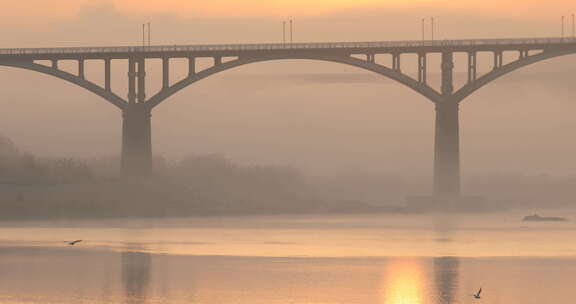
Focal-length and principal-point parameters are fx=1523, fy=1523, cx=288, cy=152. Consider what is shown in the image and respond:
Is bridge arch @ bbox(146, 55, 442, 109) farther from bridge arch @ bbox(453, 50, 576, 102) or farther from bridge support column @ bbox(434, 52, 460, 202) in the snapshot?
bridge arch @ bbox(453, 50, 576, 102)

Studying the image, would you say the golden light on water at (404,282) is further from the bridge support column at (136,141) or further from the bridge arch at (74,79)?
the bridge support column at (136,141)

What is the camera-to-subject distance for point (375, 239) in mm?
88188

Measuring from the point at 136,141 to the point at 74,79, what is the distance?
8822mm

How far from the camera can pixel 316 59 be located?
117938mm

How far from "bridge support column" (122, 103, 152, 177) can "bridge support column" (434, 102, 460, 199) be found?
23.5 metres

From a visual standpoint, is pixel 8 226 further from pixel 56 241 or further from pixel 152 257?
pixel 152 257

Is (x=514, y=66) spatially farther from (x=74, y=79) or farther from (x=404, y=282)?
(x=404, y=282)

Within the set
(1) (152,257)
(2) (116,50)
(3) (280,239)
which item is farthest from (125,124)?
(1) (152,257)

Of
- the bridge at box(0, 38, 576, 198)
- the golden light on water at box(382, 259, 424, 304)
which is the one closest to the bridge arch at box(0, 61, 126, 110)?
the bridge at box(0, 38, 576, 198)

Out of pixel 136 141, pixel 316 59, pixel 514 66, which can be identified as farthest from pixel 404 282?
pixel 136 141

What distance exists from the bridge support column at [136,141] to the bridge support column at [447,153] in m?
23.5

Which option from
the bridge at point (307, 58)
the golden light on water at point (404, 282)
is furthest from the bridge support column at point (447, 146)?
the golden light on water at point (404, 282)

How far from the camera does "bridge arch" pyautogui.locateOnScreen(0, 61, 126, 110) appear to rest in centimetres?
11825

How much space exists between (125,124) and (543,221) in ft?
113
